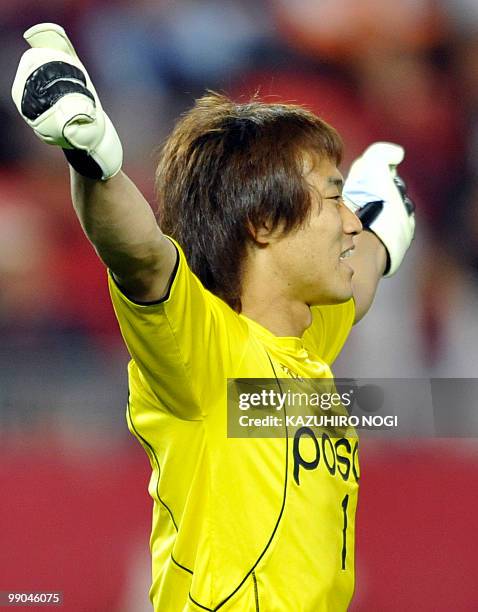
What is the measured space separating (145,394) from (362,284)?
0.60m

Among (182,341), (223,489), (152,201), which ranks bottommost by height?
(223,489)

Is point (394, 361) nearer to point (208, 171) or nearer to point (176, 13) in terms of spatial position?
point (176, 13)

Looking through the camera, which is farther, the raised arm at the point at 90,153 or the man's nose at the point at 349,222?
the man's nose at the point at 349,222

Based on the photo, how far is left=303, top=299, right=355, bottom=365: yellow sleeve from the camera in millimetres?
1318

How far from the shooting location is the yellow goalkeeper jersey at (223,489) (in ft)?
2.93

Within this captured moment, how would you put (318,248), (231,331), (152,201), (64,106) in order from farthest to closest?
(152,201) → (318,248) → (231,331) → (64,106)

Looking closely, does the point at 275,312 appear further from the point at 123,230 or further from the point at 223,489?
the point at 123,230

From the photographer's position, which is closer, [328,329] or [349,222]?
[349,222]

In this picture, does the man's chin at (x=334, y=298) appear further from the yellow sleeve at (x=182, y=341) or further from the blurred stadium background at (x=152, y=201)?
the blurred stadium background at (x=152, y=201)

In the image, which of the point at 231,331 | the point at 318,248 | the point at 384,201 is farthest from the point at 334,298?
the point at 384,201

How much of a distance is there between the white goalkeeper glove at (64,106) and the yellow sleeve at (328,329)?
64cm

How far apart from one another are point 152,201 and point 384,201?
3.37 ft

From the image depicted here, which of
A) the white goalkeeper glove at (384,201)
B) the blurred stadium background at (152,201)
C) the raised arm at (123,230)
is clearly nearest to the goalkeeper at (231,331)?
the raised arm at (123,230)

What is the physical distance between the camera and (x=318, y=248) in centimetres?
105
